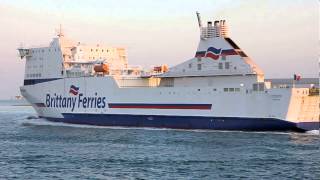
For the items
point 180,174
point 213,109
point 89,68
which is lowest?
point 180,174

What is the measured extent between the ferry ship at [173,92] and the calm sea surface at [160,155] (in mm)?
1460

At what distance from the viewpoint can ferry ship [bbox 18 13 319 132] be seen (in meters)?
30.3

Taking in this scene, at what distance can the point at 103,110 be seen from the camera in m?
36.2

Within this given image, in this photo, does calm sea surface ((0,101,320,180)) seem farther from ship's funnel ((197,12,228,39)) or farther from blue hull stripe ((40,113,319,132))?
ship's funnel ((197,12,228,39))

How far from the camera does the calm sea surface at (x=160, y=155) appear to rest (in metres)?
18.3

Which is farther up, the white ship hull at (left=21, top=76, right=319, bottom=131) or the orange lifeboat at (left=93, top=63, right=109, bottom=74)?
the orange lifeboat at (left=93, top=63, right=109, bottom=74)

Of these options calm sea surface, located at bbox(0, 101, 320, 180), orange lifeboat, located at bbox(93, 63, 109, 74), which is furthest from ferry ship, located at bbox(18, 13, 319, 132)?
calm sea surface, located at bbox(0, 101, 320, 180)

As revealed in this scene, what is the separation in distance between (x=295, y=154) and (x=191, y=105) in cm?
1127

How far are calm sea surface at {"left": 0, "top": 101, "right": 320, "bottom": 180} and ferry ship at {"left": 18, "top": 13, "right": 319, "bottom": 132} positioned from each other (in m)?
1.46

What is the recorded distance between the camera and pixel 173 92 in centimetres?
3312

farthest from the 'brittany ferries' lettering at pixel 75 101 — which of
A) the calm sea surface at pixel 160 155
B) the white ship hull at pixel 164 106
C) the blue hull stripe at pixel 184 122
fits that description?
the calm sea surface at pixel 160 155

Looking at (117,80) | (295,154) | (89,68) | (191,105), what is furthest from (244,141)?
(89,68)

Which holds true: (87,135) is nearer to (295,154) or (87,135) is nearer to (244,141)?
(244,141)

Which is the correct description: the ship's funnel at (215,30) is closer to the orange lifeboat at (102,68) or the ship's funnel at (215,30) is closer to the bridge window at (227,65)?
the bridge window at (227,65)
